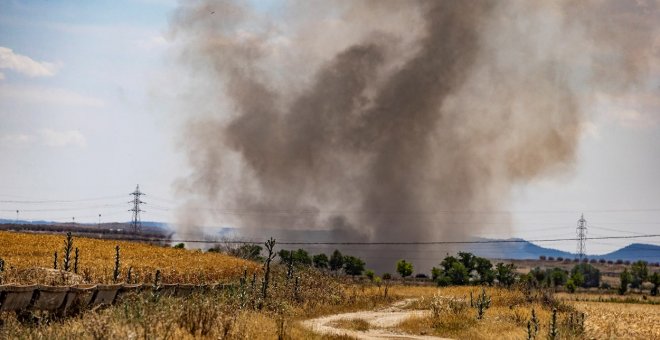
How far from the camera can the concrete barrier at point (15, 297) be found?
20.8m

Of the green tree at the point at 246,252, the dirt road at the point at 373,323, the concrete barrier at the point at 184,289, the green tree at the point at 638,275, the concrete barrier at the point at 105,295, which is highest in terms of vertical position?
the concrete barrier at the point at 105,295

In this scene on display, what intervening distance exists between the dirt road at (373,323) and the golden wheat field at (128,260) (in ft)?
36.3

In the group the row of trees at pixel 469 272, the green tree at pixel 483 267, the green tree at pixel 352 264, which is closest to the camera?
the row of trees at pixel 469 272

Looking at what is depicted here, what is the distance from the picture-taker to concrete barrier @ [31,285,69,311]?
22.2 m

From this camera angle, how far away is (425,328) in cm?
3991

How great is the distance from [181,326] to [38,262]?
115 feet

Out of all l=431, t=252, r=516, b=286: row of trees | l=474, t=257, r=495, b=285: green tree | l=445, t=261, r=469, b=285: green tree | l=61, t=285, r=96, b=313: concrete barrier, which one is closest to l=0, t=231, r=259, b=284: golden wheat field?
l=61, t=285, r=96, b=313: concrete barrier

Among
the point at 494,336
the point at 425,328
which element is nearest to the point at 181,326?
the point at 494,336

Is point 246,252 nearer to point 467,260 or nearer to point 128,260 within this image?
point 128,260

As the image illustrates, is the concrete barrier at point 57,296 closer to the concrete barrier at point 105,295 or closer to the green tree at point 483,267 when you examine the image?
the concrete barrier at point 105,295

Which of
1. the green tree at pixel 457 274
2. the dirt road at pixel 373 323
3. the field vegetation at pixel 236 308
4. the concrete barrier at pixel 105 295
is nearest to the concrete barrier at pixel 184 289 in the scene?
the field vegetation at pixel 236 308

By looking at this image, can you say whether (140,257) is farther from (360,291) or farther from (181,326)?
(181,326)

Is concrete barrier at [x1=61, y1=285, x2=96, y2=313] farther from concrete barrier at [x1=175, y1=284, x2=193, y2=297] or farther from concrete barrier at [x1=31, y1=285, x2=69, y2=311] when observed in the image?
concrete barrier at [x1=175, y1=284, x2=193, y2=297]

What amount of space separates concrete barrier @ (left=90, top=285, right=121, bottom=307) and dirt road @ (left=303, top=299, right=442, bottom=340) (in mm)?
9328
